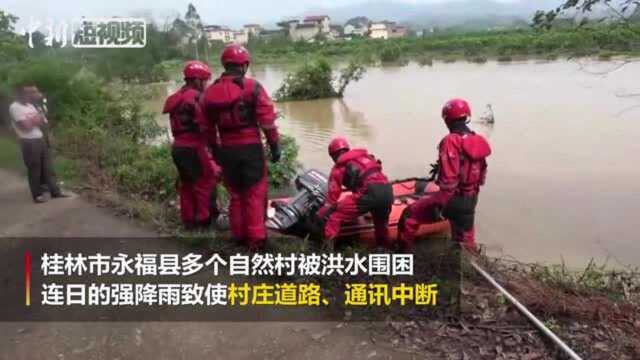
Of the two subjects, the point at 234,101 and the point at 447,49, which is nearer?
the point at 234,101

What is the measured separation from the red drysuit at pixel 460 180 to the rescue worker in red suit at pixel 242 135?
4.46 feet

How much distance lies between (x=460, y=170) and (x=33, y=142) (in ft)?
15.1

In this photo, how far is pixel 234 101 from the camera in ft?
14.3

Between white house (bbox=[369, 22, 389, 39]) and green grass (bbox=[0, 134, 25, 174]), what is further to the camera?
white house (bbox=[369, 22, 389, 39])

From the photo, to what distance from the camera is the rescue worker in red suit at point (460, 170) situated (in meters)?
4.91

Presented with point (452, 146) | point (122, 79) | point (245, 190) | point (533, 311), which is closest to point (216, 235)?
point (245, 190)

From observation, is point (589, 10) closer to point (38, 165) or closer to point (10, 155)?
point (38, 165)

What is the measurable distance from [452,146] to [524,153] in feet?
29.0

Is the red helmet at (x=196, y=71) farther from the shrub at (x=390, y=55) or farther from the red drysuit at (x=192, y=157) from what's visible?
the shrub at (x=390, y=55)

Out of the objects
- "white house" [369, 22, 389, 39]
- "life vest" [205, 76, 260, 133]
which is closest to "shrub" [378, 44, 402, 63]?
"white house" [369, 22, 389, 39]

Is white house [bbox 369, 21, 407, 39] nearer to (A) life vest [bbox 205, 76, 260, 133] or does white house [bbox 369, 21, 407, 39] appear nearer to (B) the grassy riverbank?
(B) the grassy riverbank

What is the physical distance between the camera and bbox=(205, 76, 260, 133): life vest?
4.37 metres

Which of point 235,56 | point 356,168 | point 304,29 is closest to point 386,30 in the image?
point 304,29

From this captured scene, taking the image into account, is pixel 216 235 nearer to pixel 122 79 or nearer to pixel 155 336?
pixel 155 336
